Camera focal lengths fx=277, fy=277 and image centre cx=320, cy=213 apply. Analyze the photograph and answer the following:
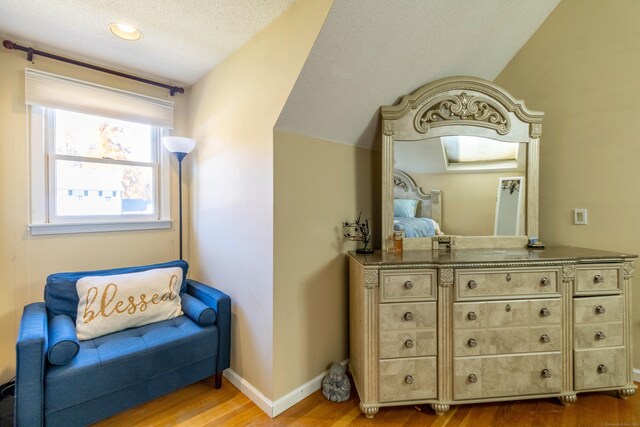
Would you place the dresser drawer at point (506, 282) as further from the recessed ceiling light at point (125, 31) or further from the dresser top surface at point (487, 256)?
the recessed ceiling light at point (125, 31)

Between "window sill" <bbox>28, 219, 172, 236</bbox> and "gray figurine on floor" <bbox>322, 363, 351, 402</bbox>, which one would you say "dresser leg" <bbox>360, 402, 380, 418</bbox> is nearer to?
"gray figurine on floor" <bbox>322, 363, 351, 402</bbox>

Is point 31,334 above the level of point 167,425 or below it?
above

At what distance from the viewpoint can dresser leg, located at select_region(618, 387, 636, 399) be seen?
172cm

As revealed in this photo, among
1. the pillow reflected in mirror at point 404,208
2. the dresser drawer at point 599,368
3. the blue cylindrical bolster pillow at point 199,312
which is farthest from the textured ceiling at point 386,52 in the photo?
the dresser drawer at point 599,368

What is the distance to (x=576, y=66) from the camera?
2.06 m

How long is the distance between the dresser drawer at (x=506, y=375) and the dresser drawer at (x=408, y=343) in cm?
18

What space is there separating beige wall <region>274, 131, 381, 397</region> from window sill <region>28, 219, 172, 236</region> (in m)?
1.35

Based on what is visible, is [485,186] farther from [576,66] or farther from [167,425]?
[167,425]

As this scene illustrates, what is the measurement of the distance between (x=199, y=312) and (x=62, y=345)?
67 centimetres

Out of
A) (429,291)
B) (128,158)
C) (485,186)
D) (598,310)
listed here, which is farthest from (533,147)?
(128,158)

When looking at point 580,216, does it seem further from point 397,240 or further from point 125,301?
point 125,301

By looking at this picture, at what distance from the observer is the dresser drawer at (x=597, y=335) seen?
169 centimetres

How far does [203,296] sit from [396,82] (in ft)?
6.65

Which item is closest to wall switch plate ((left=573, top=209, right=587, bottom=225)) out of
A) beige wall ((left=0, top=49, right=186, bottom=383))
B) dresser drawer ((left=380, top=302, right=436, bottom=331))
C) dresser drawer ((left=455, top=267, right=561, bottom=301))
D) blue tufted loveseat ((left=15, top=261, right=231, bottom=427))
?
dresser drawer ((left=455, top=267, right=561, bottom=301))
